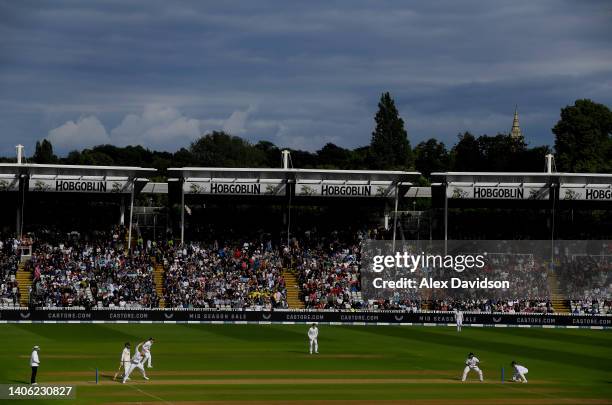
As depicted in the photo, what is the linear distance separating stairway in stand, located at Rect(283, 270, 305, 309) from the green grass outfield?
6.07 meters

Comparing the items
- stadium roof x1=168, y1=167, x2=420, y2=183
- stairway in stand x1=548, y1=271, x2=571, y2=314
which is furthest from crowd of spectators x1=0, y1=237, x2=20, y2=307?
stairway in stand x1=548, y1=271, x2=571, y2=314

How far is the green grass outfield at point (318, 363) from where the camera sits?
116 feet

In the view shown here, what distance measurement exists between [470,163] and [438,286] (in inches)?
3251

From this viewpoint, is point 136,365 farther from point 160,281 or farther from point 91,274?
point 160,281

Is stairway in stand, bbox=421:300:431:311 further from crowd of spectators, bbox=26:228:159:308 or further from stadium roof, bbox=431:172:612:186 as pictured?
crowd of spectators, bbox=26:228:159:308

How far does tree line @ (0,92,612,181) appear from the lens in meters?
132

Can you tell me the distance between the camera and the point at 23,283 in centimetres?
6988

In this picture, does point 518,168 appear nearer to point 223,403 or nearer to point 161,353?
point 161,353

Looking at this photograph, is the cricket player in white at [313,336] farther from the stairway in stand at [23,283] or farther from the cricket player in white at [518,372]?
the stairway in stand at [23,283]

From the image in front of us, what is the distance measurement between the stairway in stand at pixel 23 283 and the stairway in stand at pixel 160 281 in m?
8.55

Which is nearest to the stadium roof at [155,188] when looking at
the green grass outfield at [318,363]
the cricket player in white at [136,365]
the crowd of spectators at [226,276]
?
the crowd of spectators at [226,276]

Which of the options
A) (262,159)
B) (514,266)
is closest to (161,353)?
(514,266)

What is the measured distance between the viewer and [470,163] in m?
150

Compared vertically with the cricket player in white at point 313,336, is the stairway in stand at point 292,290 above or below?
above
